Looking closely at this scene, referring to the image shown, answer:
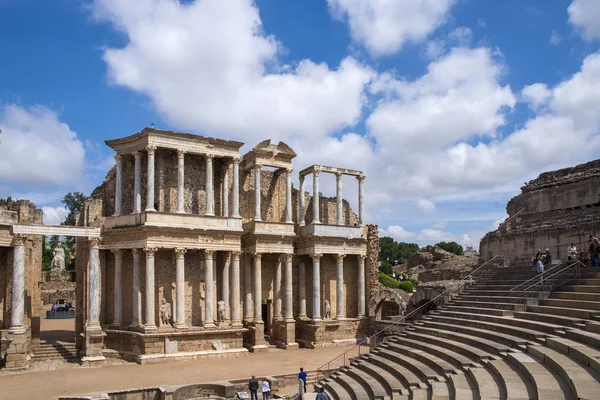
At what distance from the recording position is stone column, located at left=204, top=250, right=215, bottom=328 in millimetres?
29686

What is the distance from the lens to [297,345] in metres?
32.7

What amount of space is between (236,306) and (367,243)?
34.6ft

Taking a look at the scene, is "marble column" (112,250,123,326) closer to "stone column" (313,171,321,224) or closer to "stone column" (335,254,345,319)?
"stone column" (313,171,321,224)

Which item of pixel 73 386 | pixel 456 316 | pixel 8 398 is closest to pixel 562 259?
pixel 456 316

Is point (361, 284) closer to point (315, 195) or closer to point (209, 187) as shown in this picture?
point (315, 195)

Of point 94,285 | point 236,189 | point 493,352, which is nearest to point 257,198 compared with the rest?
point 236,189

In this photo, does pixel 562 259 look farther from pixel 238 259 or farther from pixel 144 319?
pixel 144 319

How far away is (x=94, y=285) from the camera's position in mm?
Result: 27781

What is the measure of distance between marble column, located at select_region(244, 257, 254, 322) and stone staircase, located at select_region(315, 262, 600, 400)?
1166cm

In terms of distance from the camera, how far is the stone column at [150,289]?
27891mm

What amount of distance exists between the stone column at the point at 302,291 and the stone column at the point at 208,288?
6674 millimetres

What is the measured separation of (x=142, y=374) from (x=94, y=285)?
612cm

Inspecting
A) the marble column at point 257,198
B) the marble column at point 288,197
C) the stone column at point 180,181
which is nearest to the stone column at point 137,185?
the stone column at point 180,181

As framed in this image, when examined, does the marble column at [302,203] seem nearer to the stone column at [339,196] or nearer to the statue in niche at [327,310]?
the stone column at [339,196]
